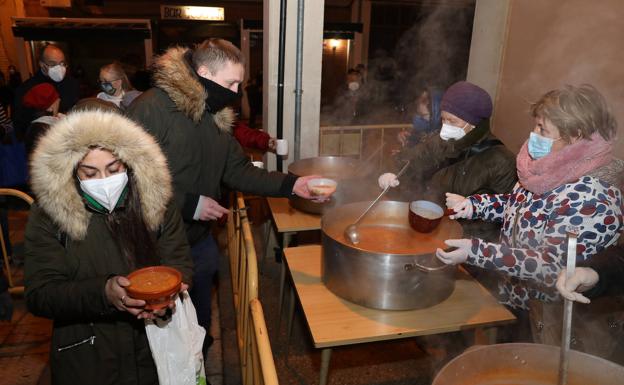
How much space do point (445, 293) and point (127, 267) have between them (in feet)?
5.21

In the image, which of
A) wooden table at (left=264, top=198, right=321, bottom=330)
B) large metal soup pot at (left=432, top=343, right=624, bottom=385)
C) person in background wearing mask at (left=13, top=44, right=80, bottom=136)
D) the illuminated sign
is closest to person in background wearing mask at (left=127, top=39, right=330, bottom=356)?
wooden table at (left=264, top=198, right=321, bottom=330)

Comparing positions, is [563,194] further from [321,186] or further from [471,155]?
[321,186]

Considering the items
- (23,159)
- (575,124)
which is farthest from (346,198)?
(23,159)

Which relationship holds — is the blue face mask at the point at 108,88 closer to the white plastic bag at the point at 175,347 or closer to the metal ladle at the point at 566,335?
the white plastic bag at the point at 175,347

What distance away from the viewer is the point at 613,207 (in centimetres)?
197

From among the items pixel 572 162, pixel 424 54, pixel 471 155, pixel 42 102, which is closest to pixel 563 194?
pixel 572 162

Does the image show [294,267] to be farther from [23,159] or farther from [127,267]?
[23,159]

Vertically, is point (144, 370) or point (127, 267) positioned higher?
point (127, 267)

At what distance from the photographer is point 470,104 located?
2.96 meters

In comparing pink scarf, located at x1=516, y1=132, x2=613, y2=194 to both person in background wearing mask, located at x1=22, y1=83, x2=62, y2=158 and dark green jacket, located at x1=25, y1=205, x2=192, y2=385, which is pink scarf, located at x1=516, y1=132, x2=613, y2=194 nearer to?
dark green jacket, located at x1=25, y1=205, x2=192, y2=385

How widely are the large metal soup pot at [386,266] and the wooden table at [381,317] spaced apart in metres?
0.06

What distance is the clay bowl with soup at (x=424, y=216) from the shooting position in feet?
7.79

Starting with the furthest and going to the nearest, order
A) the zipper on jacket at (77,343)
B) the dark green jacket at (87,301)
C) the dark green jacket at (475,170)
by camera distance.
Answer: the dark green jacket at (475,170)
the zipper on jacket at (77,343)
the dark green jacket at (87,301)

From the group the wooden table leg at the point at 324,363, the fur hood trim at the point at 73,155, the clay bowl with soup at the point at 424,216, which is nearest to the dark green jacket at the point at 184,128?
the fur hood trim at the point at 73,155
